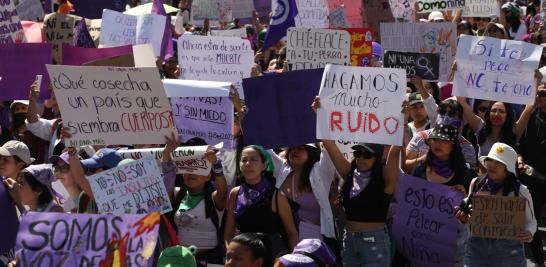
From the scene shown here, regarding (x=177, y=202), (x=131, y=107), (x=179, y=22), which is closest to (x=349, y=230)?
(x=177, y=202)

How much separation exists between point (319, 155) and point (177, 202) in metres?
1.08

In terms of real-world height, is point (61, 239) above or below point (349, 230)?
above

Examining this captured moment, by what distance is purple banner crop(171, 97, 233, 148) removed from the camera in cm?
914

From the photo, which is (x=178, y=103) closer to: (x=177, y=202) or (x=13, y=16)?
(x=177, y=202)

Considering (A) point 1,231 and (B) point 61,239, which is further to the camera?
(A) point 1,231

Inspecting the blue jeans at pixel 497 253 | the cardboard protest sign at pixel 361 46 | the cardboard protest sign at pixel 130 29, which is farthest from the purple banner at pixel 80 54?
the blue jeans at pixel 497 253

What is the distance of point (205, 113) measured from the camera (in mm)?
9266

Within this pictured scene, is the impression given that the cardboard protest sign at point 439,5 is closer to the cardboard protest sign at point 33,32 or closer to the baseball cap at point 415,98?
the cardboard protest sign at point 33,32

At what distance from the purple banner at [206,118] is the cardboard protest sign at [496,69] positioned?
210cm

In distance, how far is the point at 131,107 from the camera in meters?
7.86

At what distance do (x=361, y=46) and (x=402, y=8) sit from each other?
4.98m

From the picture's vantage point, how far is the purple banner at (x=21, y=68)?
10.2 m

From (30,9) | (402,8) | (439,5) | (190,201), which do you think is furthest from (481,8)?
(190,201)

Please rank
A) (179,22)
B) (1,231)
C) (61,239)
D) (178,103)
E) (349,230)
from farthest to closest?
1. (179,22)
2. (178,103)
3. (349,230)
4. (1,231)
5. (61,239)
